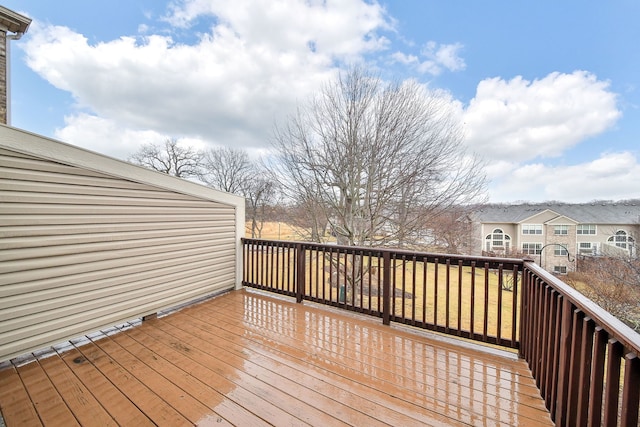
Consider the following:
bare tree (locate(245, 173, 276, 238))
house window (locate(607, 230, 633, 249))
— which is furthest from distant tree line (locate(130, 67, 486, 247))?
house window (locate(607, 230, 633, 249))

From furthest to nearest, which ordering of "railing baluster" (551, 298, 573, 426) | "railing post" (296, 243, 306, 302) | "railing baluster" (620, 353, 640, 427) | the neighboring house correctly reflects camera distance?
the neighboring house, "railing post" (296, 243, 306, 302), "railing baluster" (551, 298, 573, 426), "railing baluster" (620, 353, 640, 427)

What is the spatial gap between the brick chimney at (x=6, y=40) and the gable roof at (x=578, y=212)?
25208 mm

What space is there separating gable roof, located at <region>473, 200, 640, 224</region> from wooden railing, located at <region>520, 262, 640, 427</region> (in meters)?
22.3

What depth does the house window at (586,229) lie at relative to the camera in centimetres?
2148

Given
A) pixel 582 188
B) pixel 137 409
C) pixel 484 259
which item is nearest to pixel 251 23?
pixel 484 259

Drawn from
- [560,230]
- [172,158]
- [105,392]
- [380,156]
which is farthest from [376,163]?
[560,230]

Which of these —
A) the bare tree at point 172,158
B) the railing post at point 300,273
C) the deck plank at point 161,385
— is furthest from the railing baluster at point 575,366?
the bare tree at point 172,158

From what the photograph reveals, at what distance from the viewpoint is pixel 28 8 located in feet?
18.6

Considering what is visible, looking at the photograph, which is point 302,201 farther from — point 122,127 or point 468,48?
point 122,127

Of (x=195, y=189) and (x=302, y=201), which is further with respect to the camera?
(x=302, y=201)

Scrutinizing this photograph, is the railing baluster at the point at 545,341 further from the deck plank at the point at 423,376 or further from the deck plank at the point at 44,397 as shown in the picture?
the deck plank at the point at 44,397

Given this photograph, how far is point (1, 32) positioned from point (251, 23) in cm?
481

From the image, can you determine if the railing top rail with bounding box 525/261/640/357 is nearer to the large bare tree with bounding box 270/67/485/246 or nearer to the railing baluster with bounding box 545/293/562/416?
the railing baluster with bounding box 545/293/562/416

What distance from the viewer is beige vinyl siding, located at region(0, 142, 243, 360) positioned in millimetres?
2232
